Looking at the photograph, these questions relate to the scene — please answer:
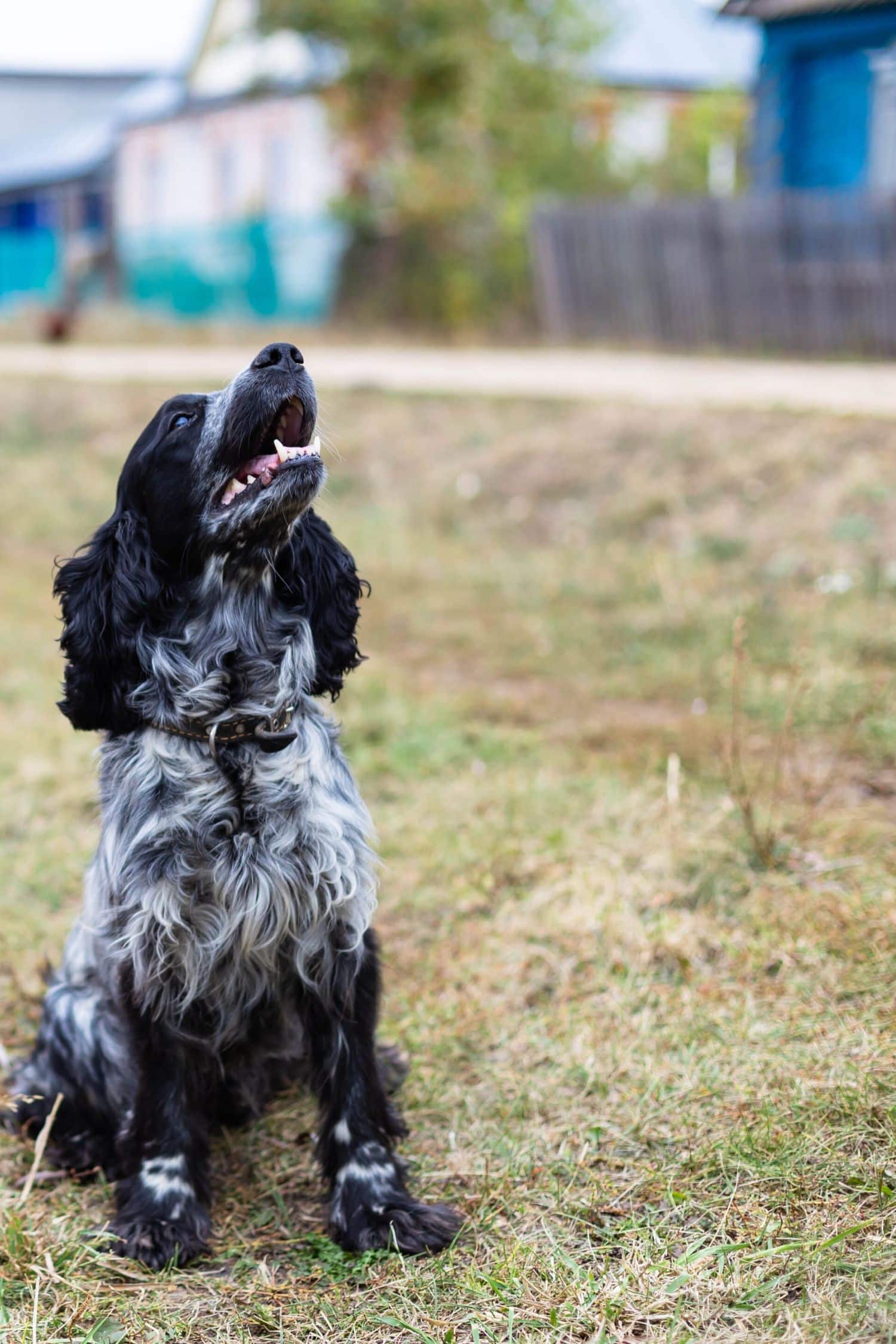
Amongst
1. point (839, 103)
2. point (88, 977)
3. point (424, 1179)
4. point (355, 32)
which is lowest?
point (424, 1179)

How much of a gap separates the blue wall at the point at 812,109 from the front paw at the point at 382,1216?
1394 cm

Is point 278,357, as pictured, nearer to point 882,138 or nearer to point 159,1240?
point 159,1240

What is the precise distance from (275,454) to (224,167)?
31.4 metres

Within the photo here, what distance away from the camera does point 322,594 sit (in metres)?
3.41

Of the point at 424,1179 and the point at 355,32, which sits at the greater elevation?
the point at 355,32

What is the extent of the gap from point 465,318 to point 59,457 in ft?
25.5

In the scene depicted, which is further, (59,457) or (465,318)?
(465,318)

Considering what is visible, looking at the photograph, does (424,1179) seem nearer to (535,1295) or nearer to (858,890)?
(535,1295)

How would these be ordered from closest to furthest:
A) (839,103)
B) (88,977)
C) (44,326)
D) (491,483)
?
1. (88,977)
2. (491,483)
3. (839,103)
4. (44,326)

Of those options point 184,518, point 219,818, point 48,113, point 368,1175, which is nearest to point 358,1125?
point 368,1175

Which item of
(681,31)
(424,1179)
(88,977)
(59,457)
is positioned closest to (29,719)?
(88,977)

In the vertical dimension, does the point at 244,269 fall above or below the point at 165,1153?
above

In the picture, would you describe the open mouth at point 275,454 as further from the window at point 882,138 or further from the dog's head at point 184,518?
the window at point 882,138

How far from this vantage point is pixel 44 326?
20875 millimetres
